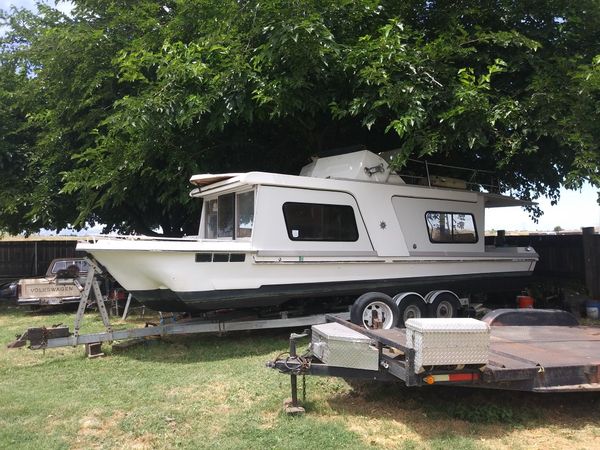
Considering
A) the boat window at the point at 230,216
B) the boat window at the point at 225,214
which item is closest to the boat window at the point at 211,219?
the boat window at the point at 230,216

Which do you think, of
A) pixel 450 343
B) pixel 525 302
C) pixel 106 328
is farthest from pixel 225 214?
pixel 525 302

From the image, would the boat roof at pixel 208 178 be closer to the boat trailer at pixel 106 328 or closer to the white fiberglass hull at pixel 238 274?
the white fiberglass hull at pixel 238 274

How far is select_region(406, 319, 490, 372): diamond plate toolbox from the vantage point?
185 inches

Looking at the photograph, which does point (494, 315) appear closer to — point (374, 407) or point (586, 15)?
point (374, 407)

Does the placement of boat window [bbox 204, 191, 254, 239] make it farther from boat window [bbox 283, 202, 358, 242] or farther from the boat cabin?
boat window [bbox 283, 202, 358, 242]

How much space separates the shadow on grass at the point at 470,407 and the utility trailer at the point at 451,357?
417 mm

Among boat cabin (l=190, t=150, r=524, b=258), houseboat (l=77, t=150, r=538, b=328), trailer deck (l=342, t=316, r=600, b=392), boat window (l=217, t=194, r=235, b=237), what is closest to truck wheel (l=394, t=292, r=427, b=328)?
houseboat (l=77, t=150, r=538, b=328)

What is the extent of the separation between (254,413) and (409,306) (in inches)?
174

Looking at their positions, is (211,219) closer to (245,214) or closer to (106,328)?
(245,214)

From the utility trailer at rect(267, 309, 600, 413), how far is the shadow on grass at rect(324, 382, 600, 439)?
1.37ft

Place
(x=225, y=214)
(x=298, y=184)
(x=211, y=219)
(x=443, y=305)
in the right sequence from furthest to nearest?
(x=211, y=219), (x=443, y=305), (x=225, y=214), (x=298, y=184)

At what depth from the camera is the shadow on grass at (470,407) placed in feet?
16.9

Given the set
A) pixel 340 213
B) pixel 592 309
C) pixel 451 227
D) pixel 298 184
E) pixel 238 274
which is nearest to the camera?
pixel 238 274

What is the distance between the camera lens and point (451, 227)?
35.0 feet
